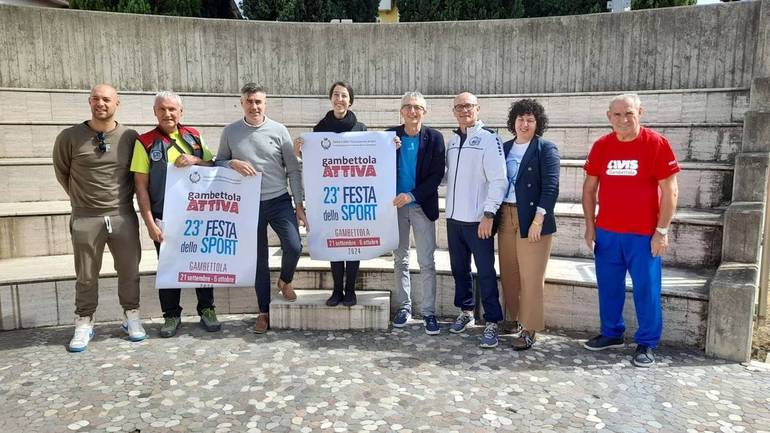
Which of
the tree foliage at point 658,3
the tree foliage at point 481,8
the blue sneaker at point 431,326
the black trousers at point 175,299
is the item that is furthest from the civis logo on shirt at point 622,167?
the tree foliage at point 481,8

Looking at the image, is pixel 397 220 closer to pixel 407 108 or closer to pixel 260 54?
pixel 407 108

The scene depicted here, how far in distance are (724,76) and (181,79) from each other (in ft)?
24.3

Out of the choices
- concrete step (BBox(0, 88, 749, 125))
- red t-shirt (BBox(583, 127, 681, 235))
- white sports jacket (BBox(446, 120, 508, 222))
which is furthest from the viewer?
concrete step (BBox(0, 88, 749, 125))

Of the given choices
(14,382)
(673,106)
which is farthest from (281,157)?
(673,106)

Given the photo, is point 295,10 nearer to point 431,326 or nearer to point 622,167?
point 431,326

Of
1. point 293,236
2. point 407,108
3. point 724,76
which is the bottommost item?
point 293,236

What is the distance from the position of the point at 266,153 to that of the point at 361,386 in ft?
6.82

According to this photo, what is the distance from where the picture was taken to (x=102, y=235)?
4.39 meters

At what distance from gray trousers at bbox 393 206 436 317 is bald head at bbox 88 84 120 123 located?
247 centimetres

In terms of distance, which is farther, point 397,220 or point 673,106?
point 673,106

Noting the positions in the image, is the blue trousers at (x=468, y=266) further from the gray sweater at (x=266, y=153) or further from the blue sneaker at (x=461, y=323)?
the gray sweater at (x=266, y=153)

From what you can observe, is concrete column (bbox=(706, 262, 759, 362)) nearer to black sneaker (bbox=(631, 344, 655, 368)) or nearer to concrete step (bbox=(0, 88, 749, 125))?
black sneaker (bbox=(631, 344, 655, 368))

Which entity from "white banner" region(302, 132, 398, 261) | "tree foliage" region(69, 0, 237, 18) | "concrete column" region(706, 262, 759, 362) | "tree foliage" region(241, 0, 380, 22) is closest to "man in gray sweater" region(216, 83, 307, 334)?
"white banner" region(302, 132, 398, 261)

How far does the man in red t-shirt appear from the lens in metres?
3.90
